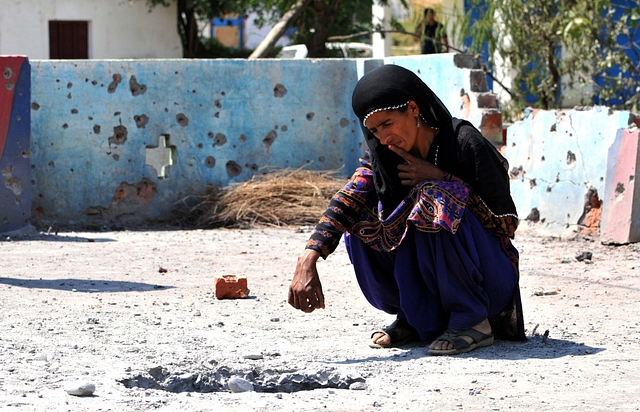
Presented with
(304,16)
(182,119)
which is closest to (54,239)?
(182,119)

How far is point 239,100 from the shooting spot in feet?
28.0

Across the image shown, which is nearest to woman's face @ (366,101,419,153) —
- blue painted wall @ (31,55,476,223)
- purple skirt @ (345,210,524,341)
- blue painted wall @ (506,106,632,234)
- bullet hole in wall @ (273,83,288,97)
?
purple skirt @ (345,210,524,341)

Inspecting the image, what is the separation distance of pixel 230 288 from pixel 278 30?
356 inches

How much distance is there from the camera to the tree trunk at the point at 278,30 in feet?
44.0

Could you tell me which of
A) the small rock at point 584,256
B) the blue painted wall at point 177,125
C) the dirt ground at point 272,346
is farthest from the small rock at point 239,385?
the blue painted wall at point 177,125

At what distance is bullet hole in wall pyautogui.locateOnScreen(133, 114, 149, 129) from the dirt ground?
2165 millimetres

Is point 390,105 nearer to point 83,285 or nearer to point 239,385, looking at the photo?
point 239,385

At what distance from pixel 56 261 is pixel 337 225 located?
10.3 ft

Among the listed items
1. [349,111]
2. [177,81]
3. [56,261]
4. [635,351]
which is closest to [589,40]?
[349,111]

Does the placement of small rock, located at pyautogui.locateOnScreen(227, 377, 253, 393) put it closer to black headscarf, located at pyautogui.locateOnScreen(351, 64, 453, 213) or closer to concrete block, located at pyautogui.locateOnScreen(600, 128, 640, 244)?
black headscarf, located at pyautogui.locateOnScreen(351, 64, 453, 213)

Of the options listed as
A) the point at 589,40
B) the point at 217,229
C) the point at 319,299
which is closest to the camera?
the point at 319,299

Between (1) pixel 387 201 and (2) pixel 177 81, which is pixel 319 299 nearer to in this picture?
(1) pixel 387 201

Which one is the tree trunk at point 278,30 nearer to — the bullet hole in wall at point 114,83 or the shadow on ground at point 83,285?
the bullet hole in wall at point 114,83

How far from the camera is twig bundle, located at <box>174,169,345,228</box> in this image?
810 centimetres
